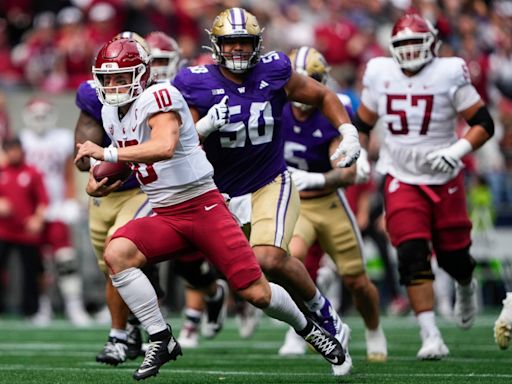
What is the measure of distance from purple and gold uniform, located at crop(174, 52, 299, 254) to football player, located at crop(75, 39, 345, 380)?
1.39ft

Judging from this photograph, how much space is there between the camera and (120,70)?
19.1 feet

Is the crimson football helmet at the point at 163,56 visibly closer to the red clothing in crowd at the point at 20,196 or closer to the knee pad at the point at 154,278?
the knee pad at the point at 154,278

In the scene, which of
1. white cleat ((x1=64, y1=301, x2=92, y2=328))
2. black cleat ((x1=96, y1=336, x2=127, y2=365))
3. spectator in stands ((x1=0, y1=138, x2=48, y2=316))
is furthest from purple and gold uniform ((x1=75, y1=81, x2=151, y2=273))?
spectator in stands ((x1=0, y1=138, x2=48, y2=316))

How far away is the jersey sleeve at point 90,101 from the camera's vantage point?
698 centimetres

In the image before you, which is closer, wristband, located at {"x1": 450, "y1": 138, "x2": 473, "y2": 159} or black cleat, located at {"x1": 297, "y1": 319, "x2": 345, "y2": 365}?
black cleat, located at {"x1": 297, "y1": 319, "x2": 345, "y2": 365}

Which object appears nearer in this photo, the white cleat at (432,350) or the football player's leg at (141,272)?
the football player's leg at (141,272)

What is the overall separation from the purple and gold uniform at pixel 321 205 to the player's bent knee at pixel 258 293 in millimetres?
1756

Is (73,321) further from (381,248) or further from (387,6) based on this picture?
(387,6)

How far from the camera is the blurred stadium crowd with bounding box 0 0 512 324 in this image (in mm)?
14102

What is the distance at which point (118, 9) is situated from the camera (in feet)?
48.2

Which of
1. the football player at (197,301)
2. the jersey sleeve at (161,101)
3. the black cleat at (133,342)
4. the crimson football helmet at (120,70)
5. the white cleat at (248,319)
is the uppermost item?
the crimson football helmet at (120,70)

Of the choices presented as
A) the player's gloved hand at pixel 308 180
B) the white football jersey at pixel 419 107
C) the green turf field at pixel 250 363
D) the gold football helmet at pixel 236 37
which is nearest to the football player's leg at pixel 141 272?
the green turf field at pixel 250 363

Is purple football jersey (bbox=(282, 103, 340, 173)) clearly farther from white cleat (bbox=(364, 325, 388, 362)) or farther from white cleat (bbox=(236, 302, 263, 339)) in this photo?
white cleat (bbox=(236, 302, 263, 339))

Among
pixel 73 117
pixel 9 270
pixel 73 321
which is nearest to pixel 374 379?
pixel 73 321
